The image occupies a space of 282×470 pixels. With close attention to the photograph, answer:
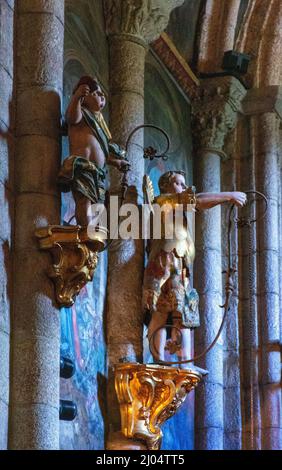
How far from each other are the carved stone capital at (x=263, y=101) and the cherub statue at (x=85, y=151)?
589 cm

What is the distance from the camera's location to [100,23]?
56.2 feet

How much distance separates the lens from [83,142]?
1454 centimetres

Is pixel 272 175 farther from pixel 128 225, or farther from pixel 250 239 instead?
pixel 128 225

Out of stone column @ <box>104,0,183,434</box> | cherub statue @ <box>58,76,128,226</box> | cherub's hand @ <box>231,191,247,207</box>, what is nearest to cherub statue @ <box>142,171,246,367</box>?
cherub's hand @ <box>231,191,247,207</box>

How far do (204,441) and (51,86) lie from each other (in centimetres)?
554

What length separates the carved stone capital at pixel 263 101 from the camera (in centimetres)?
2042

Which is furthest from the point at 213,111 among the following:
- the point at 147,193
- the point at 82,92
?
the point at 82,92

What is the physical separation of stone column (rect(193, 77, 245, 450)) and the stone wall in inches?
209

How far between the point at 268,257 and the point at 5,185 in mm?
6739

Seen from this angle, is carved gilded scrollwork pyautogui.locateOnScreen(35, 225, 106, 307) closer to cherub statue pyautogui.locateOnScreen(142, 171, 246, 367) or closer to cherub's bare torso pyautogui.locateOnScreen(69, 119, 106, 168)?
cherub's bare torso pyautogui.locateOnScreen(69, 119, 106, 168)

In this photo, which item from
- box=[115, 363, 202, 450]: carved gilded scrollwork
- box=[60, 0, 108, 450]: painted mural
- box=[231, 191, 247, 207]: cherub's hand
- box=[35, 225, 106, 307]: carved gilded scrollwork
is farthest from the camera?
box=[231, 191, 247, 207]: cherub's hand

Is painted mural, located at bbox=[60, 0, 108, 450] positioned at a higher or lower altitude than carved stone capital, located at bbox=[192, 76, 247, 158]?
lower

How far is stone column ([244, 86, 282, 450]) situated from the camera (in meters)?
19.4

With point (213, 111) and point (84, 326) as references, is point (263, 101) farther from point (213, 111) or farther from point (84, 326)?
point (84, 326)
